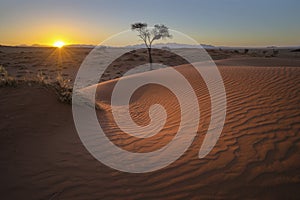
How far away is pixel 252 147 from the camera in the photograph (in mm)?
3893

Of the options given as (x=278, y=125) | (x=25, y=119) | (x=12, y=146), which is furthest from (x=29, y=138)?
(x=278, y=125)

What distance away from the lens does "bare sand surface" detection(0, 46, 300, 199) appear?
302 cm

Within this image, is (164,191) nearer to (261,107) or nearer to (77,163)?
(77,163)

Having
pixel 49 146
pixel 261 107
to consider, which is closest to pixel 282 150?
pixel 261 107

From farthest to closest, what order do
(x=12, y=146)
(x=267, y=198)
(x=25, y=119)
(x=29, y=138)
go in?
(x=25, y=119) < (x=29, y=138) < (x=12, y=146) < (x=267, y=198)

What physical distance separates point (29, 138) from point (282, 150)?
455 centimetres

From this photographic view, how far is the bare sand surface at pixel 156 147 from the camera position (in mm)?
3020

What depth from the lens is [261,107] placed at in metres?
5.36

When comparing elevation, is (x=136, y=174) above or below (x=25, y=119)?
below

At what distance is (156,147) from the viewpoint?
173 inches

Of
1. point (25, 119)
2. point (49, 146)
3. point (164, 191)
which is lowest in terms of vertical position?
point (164, 191)

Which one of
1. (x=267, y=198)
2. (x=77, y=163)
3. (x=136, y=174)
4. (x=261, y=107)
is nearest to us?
(x=267, y=198)

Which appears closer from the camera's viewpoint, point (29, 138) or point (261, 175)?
point (261, 175)

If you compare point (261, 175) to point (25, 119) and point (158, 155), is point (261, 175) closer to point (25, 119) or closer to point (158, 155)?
point (158, 155)
